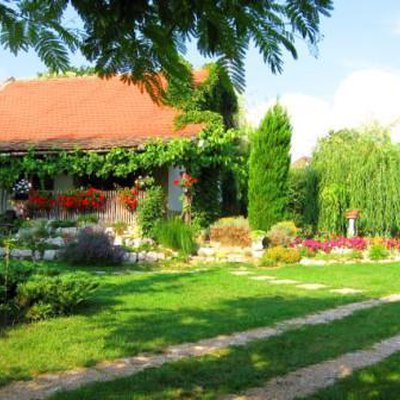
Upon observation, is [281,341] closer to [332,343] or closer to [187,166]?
[332,343]

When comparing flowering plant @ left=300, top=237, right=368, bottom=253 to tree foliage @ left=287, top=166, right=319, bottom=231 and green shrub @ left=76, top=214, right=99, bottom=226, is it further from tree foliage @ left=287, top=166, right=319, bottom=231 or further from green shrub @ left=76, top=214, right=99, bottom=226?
green shrub @ left=76, top=214, right=99, bottom=226

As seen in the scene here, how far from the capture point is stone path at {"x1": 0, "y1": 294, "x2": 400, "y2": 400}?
15.2 feet

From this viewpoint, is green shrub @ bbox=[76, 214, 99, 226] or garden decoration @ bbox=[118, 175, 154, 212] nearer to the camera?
green shrub @ bbox=[76, 214, 99, 226]

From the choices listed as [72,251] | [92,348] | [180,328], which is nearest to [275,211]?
[72,251]

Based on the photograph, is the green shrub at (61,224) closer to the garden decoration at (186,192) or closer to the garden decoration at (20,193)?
the garden decoration at (20,193)

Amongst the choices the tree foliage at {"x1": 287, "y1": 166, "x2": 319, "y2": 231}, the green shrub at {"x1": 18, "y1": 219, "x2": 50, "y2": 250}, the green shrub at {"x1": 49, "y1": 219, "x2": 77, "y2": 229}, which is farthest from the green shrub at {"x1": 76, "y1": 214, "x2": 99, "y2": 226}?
the tree foliage at {"x1": 287, "y1": 166, "x2": 319, "y2": 231}

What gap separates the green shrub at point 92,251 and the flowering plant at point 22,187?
4.61 meters

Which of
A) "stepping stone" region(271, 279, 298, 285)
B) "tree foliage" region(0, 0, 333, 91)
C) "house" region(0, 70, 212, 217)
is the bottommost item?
"stepping stone" region(271, 279, 298, 285)

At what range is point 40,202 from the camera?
58.3 feet

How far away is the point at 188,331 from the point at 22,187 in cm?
1254

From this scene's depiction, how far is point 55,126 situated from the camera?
20.9 metres

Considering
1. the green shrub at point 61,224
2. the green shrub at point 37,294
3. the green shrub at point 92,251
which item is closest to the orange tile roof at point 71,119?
the green shrub at point 61,224

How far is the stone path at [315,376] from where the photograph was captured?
4.64 meters

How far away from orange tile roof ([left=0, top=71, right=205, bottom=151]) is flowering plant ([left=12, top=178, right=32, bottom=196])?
3.27 ft
